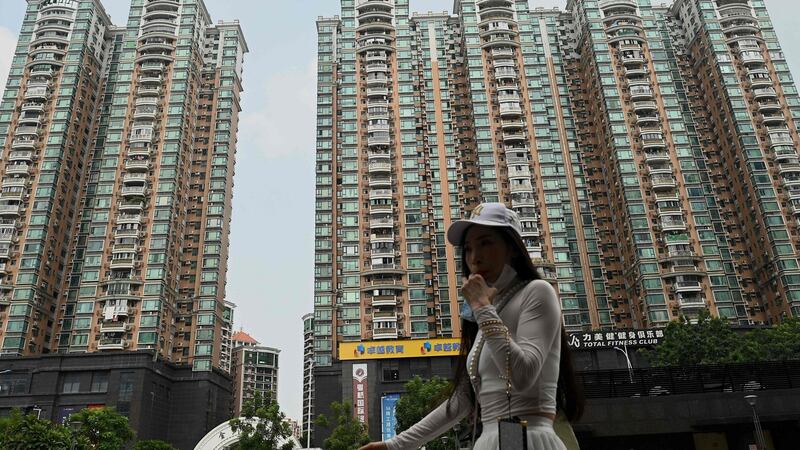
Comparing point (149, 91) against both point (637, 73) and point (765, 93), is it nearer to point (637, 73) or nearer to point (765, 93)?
point (637, 73)

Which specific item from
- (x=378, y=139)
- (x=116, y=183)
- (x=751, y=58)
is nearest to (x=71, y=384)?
(x=116, y=183)

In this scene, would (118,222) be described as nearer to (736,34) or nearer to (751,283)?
(751,283)

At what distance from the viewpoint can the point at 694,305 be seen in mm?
57250

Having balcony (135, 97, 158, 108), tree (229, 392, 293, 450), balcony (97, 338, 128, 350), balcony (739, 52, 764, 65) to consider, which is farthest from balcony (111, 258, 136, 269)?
balcony (739, 52, 764, 65)

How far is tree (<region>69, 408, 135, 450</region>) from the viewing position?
36031mm

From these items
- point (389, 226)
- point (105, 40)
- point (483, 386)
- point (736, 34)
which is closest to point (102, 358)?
point (389, 226)

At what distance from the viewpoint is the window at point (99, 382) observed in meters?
56.2

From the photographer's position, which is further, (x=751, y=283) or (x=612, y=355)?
(x=751, y=283)

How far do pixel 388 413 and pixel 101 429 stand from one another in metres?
24.6

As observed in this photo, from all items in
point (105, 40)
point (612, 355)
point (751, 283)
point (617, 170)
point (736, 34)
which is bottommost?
point (612, 355)

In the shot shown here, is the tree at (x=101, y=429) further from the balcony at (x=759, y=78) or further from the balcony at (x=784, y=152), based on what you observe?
the balcony at (x=759, y=78)

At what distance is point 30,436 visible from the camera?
28.0m

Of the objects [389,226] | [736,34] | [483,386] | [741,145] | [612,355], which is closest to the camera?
[483,386]

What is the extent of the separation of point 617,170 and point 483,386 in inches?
2689
